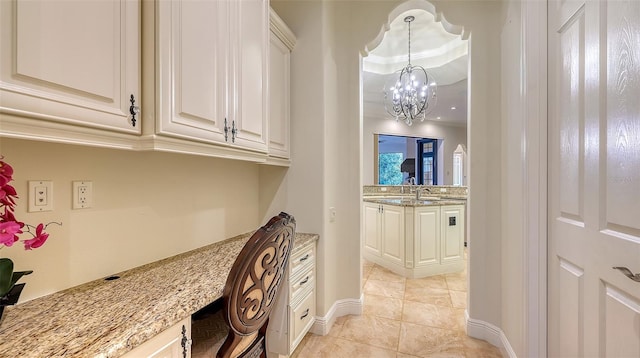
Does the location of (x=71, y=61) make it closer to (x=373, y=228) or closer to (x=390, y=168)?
(x=373, y=228)

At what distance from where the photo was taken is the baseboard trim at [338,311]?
2078 mm

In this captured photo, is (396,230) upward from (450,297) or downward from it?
upward

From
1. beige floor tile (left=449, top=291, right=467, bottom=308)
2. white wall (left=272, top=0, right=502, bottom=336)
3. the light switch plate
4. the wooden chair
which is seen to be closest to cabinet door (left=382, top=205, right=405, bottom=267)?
beige floor tile (left=449, top=291, right=467, bottom=308)

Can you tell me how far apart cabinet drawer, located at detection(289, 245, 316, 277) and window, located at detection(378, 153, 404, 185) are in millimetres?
4072

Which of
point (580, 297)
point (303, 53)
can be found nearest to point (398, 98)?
point (303, 53)

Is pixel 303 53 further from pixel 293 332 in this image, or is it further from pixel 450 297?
pixel 450 297

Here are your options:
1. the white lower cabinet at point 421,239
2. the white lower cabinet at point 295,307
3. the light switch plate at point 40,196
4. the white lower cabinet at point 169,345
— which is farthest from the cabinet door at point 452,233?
the light switch plate at point 40,196

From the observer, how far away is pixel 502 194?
6.25 ft

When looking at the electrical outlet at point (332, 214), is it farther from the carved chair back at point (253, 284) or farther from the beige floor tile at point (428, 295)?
the beige floor tile at point (428, 295)

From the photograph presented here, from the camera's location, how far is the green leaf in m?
0.72

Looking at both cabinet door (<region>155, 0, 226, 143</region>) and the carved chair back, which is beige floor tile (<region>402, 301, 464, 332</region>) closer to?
the carved chair back

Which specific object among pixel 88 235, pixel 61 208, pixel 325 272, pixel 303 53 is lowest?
pixel 325 272

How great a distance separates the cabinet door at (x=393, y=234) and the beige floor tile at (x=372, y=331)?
1238 mm

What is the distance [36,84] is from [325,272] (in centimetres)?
191
